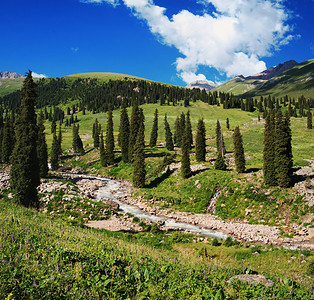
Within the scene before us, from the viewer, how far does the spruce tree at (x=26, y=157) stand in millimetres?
26078

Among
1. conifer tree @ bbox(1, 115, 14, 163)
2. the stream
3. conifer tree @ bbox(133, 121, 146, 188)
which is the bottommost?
the stream

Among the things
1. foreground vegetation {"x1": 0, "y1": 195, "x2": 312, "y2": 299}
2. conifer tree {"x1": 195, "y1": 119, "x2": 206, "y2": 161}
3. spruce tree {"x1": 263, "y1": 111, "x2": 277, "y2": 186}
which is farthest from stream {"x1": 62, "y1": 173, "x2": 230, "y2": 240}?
conifer tree {"x1": 195, "y1": 119, "x2": 206, "y2": 161}

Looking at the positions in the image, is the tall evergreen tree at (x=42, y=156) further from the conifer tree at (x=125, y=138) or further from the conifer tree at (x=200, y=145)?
the conifer tree at (x=200, y=145)

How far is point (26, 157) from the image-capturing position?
1078 inches

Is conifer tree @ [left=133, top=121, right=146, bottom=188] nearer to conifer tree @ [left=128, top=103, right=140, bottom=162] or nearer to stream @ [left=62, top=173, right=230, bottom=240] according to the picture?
stream @ [left=62, top=173, right=230, bottom=240]

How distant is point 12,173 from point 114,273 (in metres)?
28.1

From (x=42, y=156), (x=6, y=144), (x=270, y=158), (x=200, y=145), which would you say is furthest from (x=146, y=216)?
(x=6, y=144)

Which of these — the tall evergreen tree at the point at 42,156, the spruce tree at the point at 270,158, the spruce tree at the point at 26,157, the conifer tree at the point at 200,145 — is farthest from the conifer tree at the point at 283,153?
the tall evergreen tree at the point at 42,156

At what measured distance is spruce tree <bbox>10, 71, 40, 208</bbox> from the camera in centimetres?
2608

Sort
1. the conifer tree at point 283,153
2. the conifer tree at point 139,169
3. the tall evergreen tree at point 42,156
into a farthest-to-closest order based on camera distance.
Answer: the tall evergreen tree at point 42,156, the conifer tree at point 139,169, the conifer tree at point 283,153

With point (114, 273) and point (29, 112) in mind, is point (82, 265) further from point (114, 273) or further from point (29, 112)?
point (29, 112)

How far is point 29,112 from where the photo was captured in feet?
96.5

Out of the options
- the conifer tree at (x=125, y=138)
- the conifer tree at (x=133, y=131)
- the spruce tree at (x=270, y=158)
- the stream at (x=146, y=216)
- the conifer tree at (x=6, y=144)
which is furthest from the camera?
the conifer tree at (x=6, y=144)

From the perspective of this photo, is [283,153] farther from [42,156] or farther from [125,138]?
[42,156]
